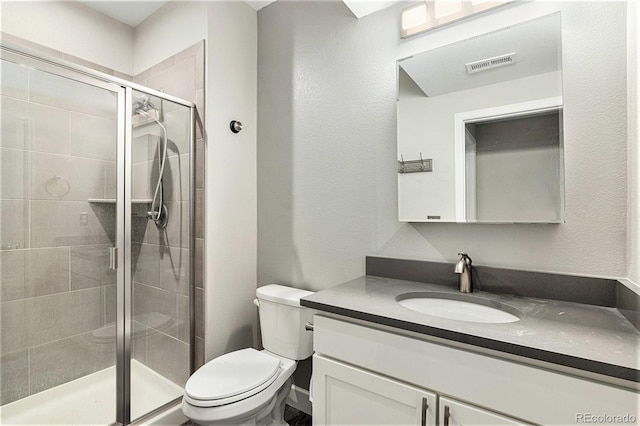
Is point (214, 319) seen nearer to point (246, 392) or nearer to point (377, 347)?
point (246, 392)

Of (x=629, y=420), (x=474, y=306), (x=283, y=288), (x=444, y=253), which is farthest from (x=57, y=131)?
(x=629, y=420)

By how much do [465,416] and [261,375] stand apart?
2.85ft

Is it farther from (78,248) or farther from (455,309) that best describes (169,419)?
(455,309)

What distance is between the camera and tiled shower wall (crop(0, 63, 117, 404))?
1428mm

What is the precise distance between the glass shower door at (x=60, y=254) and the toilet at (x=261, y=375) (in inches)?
23.7

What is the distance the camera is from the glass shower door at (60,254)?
143 centimetres

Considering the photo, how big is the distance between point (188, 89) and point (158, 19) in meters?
0.69

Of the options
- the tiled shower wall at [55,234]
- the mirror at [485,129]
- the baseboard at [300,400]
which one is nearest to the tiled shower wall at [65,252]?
the tiled shower wall at [55,234]

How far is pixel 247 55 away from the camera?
78.2 inches

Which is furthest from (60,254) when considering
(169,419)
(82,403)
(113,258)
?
(169,419)

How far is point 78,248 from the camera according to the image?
1538mm

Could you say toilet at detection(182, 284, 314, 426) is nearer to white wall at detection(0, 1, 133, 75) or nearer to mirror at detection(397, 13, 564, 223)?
mirror at detection(397, 13, 564, 223)

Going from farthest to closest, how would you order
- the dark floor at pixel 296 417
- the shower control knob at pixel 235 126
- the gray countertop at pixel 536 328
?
1. the shower control knob at pixel 235 126
2. the dark floor at pixel 296 417
3. the gray countertop at pixel 536 328

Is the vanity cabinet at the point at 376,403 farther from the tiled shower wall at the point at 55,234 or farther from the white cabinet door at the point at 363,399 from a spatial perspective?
the tiled shower wall at the point at 55,234
